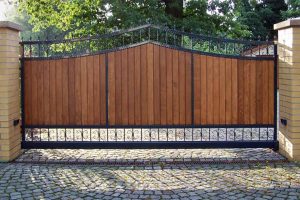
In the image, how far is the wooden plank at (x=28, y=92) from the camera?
7.61 m

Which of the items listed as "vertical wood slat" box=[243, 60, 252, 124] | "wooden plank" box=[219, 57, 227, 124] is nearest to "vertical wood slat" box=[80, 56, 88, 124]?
"wooden plank" box=[219, 57, 227, 124]

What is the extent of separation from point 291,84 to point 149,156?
2.84 m

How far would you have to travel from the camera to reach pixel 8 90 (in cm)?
717

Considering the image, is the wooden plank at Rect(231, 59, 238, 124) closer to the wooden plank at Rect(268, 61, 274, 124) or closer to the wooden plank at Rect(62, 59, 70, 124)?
the wooden plank at Rect(268, 61, 274, 124)

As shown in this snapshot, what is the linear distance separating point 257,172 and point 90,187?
263cm

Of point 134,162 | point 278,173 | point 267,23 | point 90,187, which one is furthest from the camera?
point 267,23

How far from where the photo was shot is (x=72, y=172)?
254 inches

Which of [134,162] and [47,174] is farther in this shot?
[134,162]

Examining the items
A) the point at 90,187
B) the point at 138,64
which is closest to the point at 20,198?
the point at 90,187

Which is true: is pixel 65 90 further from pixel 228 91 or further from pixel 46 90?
pixel 228 91

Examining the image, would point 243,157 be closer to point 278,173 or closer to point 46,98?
point 278,173

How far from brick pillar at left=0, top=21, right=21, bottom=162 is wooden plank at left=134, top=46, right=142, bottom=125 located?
220 centimetres

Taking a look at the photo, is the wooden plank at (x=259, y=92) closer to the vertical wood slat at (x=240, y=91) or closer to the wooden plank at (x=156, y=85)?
the vertical wood slat at (x=240, y=91)

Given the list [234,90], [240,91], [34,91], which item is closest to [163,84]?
[234,90]
